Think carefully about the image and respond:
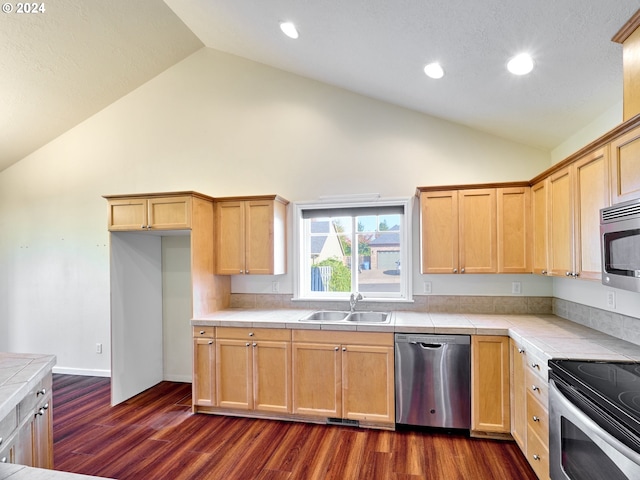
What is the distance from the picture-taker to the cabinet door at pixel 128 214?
126 inches

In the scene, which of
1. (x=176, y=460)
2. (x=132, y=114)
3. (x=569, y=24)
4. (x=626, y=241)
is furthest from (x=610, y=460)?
(x=132, y=114)

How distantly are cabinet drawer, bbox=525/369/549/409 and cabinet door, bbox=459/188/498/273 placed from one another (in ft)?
3.36

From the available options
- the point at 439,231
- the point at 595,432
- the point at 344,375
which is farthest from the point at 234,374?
the point at 595,432

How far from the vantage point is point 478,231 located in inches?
116

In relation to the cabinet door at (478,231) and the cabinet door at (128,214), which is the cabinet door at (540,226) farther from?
the cabinet door at (128,214)

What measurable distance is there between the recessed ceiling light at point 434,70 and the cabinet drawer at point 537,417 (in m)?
2.42

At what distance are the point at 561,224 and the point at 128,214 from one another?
12.6 feet

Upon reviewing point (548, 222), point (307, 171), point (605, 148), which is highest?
point (307, 171)

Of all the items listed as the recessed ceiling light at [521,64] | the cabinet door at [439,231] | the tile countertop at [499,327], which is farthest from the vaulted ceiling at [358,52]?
the tile countertop at [499,327]

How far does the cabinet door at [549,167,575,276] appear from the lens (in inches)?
88.4

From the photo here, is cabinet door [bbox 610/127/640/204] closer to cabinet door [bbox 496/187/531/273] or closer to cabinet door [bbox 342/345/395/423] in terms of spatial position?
cabinet door [bbox 496/187/531/273]

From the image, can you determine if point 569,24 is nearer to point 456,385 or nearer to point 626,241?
point 626,241

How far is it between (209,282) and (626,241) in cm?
325

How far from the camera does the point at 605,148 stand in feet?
6.07
